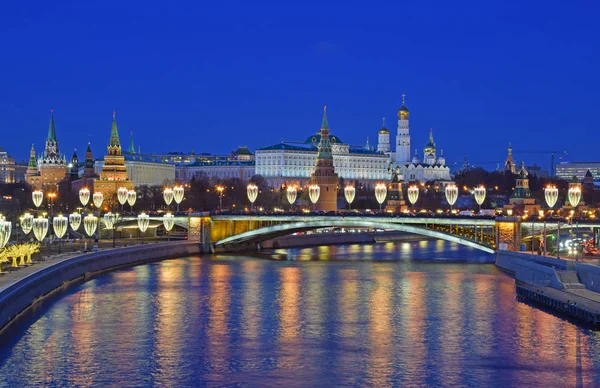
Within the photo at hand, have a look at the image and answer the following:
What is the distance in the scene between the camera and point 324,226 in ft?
197

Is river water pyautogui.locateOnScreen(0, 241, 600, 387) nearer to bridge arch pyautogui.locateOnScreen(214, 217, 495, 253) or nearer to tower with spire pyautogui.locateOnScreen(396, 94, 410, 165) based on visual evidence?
bridge arch pyautogui.locateOnScreen(214, 217, 495, 253)

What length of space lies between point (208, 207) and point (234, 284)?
5535 centimetres

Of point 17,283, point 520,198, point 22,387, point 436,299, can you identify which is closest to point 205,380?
point 22,387

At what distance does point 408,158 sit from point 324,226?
117 meters

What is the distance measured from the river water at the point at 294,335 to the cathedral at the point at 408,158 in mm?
124887

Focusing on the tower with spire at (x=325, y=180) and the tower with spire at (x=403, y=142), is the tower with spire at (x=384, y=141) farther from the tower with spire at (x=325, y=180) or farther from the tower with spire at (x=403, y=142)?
the tower with spire at (x=325, y=180)

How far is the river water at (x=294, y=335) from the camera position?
25.2 meters

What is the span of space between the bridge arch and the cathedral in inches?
4069

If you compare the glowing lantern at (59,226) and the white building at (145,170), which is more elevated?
the white building at (145,170)

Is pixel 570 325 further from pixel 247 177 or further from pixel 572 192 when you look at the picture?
pixel 247 177

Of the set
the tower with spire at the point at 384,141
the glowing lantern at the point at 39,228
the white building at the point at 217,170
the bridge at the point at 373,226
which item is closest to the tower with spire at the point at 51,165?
the white building at the point at 217,170

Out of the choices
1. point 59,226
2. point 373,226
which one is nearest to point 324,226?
point 373,226

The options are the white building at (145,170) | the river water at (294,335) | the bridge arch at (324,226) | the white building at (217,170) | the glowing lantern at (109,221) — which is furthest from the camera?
the white building at (217,170)

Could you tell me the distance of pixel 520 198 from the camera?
86312 millimetres
